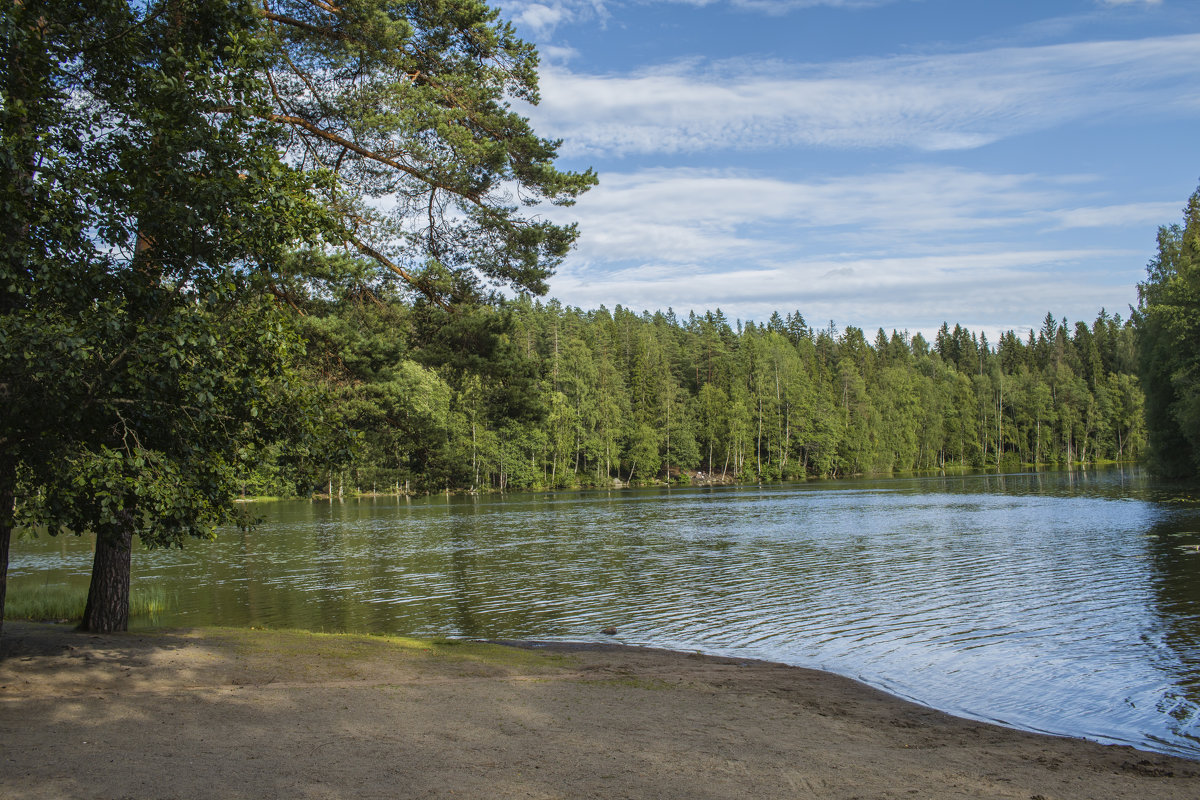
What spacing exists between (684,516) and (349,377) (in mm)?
35754

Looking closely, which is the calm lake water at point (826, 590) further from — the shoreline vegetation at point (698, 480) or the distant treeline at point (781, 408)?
the shoreline vegetation at point (698, 480)

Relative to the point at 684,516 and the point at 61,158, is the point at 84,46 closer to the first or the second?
the point at 61,158

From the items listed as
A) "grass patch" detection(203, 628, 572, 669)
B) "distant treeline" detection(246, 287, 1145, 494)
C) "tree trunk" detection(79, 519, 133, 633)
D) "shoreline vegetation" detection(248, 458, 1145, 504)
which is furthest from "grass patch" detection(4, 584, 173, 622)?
"shoreline vegetation" detection(248, 458, 1145, 504)

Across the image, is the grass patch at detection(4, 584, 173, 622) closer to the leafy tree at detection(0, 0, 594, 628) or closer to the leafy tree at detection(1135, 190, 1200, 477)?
the leafy tree at detection(0, 0, 594, 628)

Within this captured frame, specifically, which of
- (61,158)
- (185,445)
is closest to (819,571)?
(185,445)

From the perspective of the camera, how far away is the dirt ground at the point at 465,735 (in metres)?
6.73

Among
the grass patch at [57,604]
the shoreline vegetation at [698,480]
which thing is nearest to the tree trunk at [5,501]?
the grass patch at [57,604]

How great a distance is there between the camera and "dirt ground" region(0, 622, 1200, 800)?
673 centimetres

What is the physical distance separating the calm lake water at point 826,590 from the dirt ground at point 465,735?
2455 mm

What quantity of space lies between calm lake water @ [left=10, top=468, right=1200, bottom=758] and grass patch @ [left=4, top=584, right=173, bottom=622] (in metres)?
0.83

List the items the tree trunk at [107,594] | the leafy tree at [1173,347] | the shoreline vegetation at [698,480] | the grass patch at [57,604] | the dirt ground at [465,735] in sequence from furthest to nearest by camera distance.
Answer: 1. the shoreline vegetation at [698,480]
2. the leafy tree at [1173,347]
3. the grass patch at [57,604]
4. the tree trunk at [107,594]
5. the dirt ground at [465,735]

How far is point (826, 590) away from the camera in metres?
22.3

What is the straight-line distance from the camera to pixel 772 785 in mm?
7121

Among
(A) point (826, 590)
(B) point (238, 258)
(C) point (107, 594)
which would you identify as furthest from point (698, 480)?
(B) point (238, 258)
